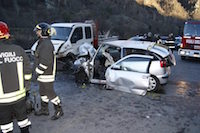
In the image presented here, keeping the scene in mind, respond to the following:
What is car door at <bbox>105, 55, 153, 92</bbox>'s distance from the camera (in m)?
7.17

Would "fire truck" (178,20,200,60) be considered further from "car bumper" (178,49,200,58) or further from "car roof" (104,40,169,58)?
"car roof" (104,40,169,58)

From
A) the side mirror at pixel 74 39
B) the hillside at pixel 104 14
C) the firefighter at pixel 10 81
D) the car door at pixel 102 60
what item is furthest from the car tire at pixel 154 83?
the hillside at pixel 104 14

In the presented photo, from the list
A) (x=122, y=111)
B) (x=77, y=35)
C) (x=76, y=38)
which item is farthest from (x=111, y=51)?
(x=77, y=35)

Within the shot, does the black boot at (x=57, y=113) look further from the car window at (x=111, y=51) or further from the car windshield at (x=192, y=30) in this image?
the car windshield at (x=192, y=30)

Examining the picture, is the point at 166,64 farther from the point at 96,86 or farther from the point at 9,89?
the point at 9,89

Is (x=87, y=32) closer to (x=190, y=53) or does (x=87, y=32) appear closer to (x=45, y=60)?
(x=190, y=53)

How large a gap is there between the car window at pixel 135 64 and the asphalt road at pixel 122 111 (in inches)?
29.3

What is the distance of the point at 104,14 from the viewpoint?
155 ft

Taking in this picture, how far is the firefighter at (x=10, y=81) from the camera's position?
3414 millimetres

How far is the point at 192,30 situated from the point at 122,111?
9.35 meters

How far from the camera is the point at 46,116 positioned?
554 cm

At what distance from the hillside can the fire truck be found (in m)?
16.8

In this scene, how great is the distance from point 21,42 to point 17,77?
82.2 feet

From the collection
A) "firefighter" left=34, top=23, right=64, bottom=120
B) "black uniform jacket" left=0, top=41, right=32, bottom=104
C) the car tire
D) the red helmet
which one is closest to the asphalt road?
the car tire
